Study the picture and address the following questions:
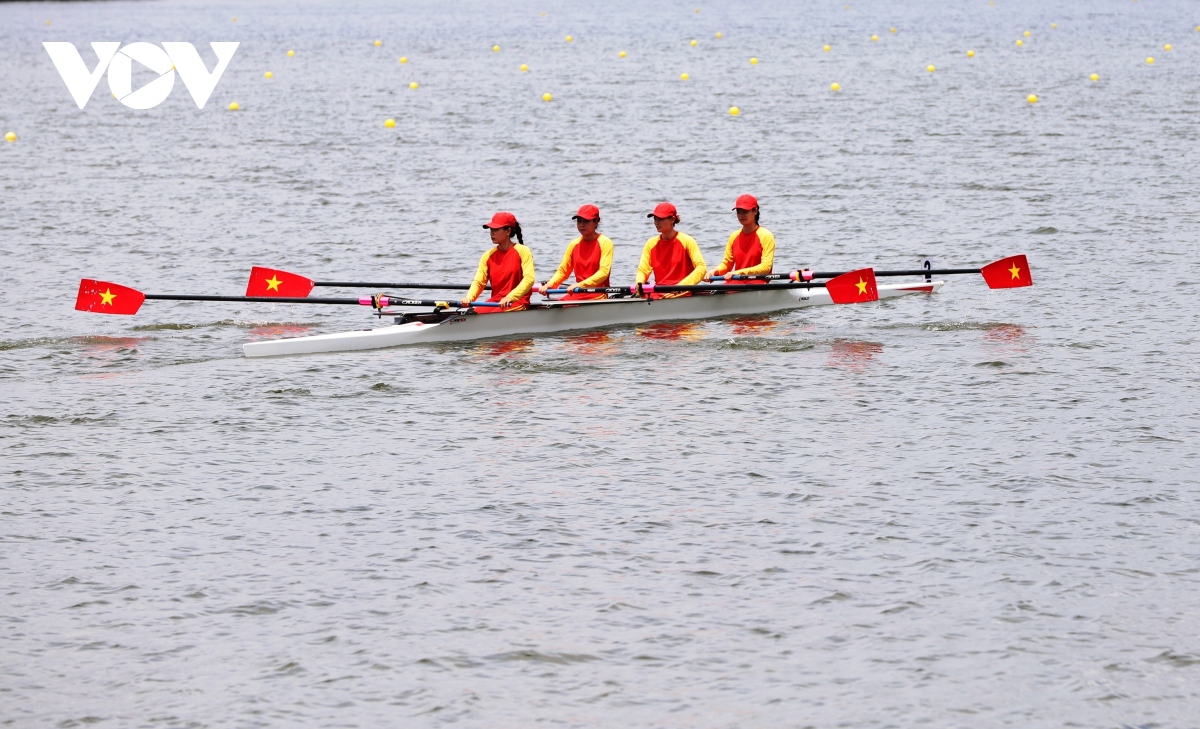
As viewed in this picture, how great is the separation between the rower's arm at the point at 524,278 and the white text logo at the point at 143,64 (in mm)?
29494

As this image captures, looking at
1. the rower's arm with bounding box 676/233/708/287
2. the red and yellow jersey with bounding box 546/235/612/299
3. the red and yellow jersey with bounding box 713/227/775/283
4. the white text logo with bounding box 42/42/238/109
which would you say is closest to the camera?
the red and yellow jersey with bounding box 546/235/612/299

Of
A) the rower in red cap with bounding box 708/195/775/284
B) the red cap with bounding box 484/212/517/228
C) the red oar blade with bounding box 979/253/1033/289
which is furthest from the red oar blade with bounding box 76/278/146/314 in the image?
the red oar blade with bounding box 979/253/1033/289

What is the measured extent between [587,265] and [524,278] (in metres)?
1.00

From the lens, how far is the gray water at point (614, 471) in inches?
365

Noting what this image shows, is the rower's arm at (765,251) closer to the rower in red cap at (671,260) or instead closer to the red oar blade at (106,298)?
the rower in red cap at (671,260)

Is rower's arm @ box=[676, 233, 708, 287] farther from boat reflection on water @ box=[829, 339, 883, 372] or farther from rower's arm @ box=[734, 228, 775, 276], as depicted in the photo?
boat reflection on water @ box=[829, 339, 883, 372]

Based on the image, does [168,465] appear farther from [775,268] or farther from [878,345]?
[775,268]

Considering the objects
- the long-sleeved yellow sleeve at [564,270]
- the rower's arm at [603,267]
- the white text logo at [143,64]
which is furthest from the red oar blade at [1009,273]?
the white text logo at [143,64]

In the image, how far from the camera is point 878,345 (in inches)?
683

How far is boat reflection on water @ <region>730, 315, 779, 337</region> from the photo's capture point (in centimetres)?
1778

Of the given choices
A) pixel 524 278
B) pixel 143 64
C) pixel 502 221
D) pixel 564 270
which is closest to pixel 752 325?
pixel 564 270

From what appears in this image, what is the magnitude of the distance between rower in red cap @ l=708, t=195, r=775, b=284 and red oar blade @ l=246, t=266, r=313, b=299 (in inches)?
195

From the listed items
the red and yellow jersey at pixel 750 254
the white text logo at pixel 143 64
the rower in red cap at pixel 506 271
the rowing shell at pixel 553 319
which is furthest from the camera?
the white text logo at pixel 143 64

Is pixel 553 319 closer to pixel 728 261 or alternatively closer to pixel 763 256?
pixel 728 261
